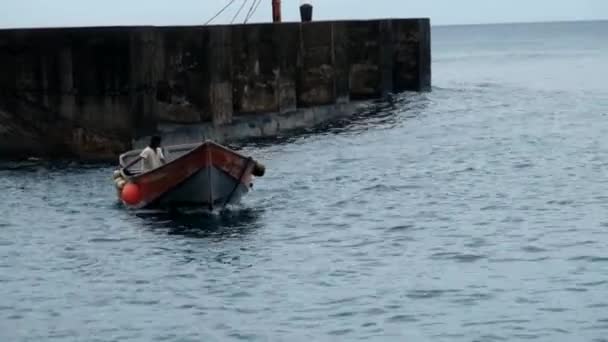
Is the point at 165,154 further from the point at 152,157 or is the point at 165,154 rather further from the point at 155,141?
the point at 155,141

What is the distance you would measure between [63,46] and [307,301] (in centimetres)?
1590

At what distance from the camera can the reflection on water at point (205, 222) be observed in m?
24.4

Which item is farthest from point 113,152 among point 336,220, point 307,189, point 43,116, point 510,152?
point 510,152

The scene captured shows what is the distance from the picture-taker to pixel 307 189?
3005cm

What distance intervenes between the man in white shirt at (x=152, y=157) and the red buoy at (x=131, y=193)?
1.62ft

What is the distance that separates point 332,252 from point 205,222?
3687 millimetres

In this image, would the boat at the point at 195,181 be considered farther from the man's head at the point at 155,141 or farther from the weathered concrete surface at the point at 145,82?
the weathered concrete surface at the point at 145,82

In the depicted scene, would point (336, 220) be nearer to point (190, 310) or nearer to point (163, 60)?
point (190, 310)

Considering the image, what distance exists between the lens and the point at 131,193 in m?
25.8

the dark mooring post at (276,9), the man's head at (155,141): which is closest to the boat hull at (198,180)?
the man's head at (155,141)

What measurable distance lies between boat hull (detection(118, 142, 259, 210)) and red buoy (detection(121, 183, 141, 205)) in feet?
0.15

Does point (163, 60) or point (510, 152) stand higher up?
point (163, 60)

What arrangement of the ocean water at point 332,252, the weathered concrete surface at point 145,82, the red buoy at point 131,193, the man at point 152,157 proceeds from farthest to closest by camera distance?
the weathered concrete surface at point 145,82 < the man at point 152,157 < the red buoy at point 131,193 < the ocean water at point 332,252

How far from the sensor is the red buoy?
25.8 meters
